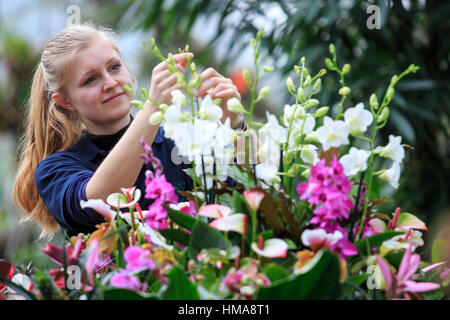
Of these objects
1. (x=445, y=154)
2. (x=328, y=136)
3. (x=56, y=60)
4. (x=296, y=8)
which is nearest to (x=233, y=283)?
(x=328, y=136)

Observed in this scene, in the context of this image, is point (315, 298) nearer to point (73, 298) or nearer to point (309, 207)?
point (309, 207)

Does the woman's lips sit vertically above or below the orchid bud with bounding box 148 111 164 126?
below

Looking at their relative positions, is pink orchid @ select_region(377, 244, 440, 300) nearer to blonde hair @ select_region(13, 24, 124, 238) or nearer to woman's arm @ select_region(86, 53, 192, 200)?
woman's arm @ select_region(86, 53, 192, 200)

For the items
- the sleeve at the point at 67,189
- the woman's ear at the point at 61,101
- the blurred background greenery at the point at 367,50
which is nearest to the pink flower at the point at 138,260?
the sleeve at the point at 67,189

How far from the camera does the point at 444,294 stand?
45cm

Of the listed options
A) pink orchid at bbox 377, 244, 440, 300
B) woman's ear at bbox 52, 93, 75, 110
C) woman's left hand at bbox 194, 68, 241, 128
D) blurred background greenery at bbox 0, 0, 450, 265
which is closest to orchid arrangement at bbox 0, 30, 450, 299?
pink orchid at bbox 377, 244, 440, 300

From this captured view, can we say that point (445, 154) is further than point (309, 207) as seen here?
Yes

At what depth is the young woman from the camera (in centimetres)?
71

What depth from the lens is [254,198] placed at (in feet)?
1.30

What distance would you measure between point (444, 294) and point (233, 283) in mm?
216

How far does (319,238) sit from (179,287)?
122mm

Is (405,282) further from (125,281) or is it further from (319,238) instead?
(125,281)

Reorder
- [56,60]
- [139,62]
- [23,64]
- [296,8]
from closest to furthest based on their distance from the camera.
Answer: [56,60]
[296,8]
[23,64]
[139,62]

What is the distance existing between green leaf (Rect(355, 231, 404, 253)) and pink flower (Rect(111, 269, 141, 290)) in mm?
196
